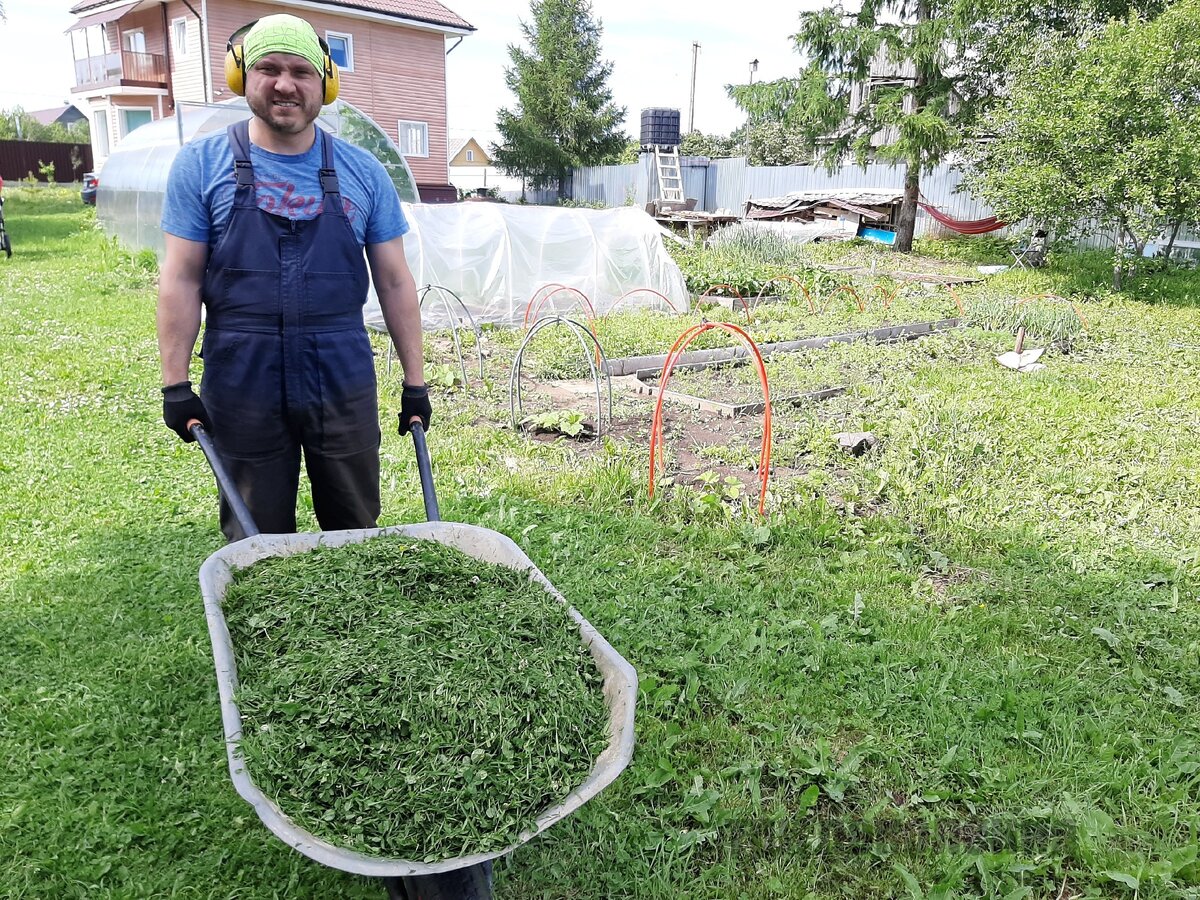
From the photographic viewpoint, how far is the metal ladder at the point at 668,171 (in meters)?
23.1

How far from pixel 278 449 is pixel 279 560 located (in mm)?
578

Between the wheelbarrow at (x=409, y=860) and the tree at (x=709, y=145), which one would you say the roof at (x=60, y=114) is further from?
the wheelbarrow at (x=409, y=860)

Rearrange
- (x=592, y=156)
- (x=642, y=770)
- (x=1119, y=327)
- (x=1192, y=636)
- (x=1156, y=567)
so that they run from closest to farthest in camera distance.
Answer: (x=642, y=770) → (x=1192, y=636) → (x=1156, y=567) → (x=1119, y=327) → (x=592, y=156)

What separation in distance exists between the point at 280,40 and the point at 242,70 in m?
0.17

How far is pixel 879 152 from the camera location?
1747cm

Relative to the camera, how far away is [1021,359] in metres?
8.37

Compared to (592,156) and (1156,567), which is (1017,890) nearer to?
(1156,567)

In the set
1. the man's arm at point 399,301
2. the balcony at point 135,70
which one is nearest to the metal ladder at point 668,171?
the balcony at point 135,70

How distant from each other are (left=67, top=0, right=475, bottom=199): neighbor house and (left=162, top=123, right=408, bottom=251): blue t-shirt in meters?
22.4

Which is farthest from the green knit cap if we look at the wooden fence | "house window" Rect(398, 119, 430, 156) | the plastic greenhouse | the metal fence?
the wooden fence

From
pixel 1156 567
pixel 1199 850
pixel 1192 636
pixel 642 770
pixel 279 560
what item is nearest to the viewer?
pixel 279 560

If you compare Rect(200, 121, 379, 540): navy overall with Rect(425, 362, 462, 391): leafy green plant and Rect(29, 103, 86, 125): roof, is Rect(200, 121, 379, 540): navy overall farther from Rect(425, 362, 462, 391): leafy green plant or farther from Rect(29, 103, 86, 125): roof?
Rect(29, 103, 86, 125): roof

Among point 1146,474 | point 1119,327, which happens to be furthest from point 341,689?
point 1119,327

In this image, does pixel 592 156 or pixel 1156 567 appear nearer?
pixel 1156 567
